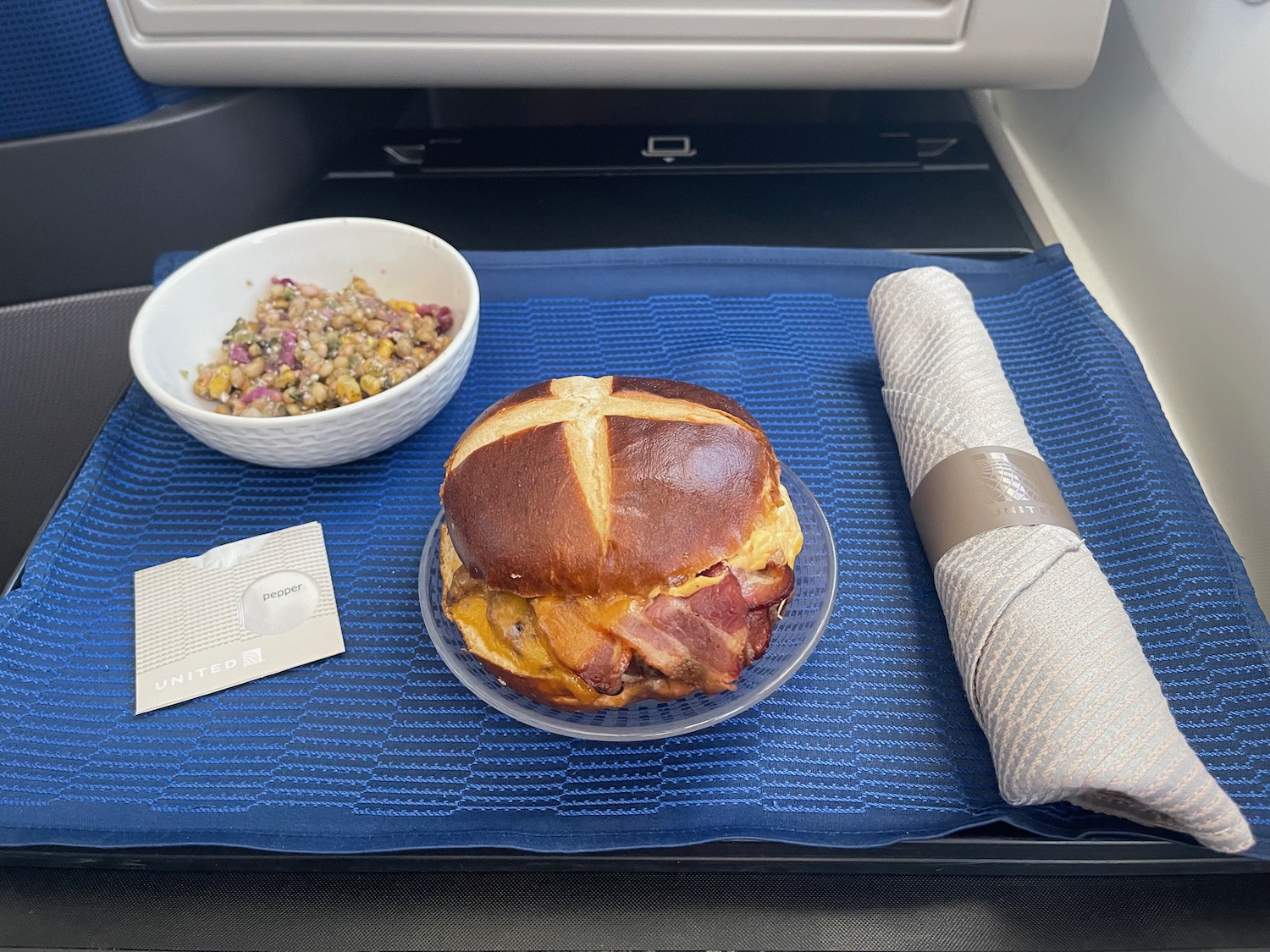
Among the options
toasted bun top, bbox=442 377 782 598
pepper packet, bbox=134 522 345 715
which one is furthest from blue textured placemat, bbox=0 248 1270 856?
toasted bun top, bbox=442 377 782 598

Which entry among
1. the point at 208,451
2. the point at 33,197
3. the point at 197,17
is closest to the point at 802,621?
the point at 208,451

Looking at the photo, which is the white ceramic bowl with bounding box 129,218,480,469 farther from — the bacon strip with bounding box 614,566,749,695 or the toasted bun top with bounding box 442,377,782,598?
the bacon strip with bounding box 614,566,749,695

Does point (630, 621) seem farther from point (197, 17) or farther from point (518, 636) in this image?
point (197, 17)

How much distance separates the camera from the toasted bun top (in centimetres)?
54

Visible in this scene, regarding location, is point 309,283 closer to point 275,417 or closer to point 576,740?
point 275,417

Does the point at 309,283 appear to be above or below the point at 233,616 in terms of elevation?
above

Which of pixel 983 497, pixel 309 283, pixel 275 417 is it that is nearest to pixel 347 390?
pixel 275 417

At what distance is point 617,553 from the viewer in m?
0.54

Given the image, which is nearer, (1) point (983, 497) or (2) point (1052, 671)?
(2) point (1052, 671)

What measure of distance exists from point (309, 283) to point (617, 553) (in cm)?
56

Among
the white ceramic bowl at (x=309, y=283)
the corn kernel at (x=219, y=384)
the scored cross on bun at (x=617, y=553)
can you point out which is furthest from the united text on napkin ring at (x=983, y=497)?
the corn kernel at (x=219, y=384)

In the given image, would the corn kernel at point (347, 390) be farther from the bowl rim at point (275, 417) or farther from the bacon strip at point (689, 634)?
the bacon strip at point (689, 634)

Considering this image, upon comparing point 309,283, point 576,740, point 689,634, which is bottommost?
point 576,740

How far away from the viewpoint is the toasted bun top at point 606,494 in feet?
1.79
